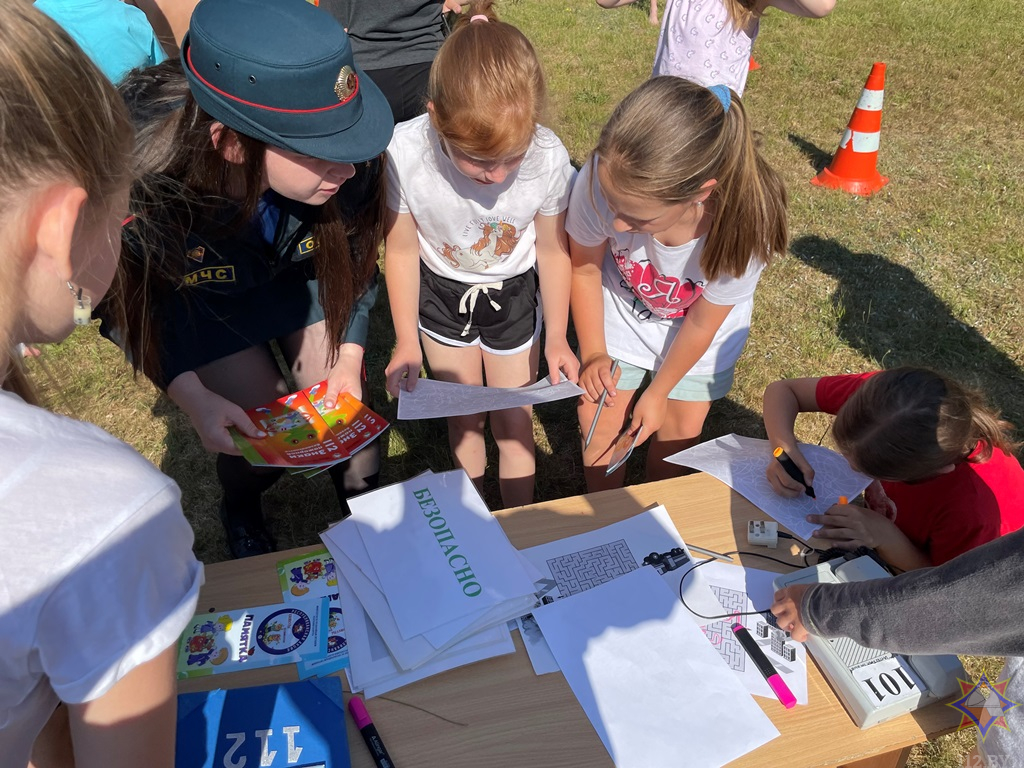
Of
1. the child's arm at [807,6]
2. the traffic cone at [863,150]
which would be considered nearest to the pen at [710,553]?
the child's arm at [807,6]

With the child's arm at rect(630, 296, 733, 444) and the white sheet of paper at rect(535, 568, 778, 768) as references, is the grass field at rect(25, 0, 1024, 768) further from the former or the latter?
the white sheet of paper at rect(535, 568, 778, 768)

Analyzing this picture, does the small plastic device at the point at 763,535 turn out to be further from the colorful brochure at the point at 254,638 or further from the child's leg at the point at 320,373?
the child's leg at the point at 320,373

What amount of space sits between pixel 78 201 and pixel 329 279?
3.79 feet

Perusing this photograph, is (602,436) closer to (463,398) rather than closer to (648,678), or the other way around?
(463,398)

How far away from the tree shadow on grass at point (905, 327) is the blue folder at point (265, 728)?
264 centimetres

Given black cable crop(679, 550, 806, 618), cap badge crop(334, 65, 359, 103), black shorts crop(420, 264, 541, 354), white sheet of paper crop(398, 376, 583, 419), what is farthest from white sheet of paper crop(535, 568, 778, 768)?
cap badge crop(334, 65, 359, 103)

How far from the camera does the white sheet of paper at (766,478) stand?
5.21 ft

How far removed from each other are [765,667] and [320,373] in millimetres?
1367

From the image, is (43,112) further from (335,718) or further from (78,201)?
(335,718)

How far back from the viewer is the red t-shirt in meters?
1.53

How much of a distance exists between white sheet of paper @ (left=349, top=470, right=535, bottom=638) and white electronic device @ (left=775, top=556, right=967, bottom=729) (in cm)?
54

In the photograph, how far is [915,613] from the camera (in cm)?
100

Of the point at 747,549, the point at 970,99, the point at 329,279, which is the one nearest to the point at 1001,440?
the point at 747,549

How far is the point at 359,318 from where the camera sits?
6.68 feet
